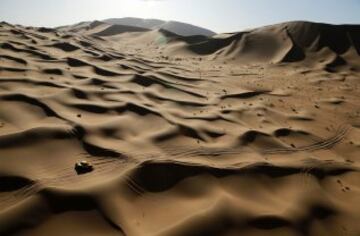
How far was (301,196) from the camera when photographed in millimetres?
2646

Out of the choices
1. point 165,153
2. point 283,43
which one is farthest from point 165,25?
point 165,153

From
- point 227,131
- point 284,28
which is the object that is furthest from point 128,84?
point 284,28

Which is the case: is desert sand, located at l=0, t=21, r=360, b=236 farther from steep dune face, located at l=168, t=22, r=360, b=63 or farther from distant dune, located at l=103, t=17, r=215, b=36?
distant dune, located at l=103, t=17, r=215, b=36

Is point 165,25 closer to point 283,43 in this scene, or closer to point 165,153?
point 283,43

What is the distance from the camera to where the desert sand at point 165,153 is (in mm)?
2170

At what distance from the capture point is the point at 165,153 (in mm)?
2961

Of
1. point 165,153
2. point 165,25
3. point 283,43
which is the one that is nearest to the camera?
point 165,153

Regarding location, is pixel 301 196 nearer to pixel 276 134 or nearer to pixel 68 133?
pixel 276 134

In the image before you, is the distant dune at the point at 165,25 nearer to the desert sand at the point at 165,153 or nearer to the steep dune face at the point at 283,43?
the steep dune face at the point at 283,43

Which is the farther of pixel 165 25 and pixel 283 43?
pixel 165 25

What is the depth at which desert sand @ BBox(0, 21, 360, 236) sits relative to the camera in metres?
2.17

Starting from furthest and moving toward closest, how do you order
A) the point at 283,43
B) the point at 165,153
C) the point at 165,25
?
the point at 165,25, the point at 283,43, the point at 165,153

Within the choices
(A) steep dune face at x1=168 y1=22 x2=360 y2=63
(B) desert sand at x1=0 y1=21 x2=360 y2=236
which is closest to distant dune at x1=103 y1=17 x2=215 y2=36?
(A) steep dune face at x1=168 y1=22 x2=360 y2=63

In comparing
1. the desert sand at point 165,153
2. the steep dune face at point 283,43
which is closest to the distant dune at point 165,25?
the steep dune face at point 283,43
